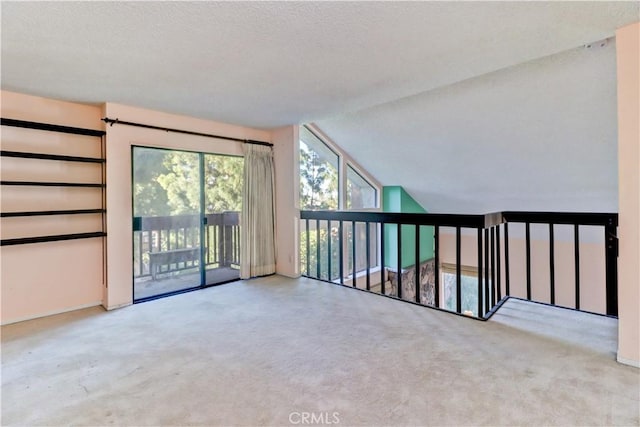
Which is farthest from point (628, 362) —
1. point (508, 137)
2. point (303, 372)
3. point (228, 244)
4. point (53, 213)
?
point (53, 213)

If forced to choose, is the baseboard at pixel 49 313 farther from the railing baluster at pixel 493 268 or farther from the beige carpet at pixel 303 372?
the railing baluster at pixel 493 268

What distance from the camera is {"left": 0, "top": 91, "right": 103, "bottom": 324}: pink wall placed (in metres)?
2.93

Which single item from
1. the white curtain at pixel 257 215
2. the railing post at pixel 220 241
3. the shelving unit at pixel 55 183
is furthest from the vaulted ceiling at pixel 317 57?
the railing post at pixel 220 241

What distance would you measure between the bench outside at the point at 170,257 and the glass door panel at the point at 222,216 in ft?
0.53

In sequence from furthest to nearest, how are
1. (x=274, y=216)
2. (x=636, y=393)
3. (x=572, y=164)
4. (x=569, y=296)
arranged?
(x=569, y=296) → (x=274, y=216) → (x=572, y=164) → (x=636, y=393)

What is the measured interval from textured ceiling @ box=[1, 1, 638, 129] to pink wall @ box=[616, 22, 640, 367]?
19 centimetres

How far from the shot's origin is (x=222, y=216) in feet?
13.9

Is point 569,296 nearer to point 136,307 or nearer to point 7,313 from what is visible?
point 136,307

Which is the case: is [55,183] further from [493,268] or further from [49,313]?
[493,268]

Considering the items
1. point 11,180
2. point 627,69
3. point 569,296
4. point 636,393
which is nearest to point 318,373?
point 636,393

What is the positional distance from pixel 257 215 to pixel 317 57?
101 inches

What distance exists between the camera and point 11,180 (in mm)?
2912

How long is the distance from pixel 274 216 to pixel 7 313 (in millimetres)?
2927

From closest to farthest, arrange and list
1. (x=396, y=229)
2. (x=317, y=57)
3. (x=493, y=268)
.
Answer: (x=317, y=57)
(x=493, y=268)
(x=396, y=229)
